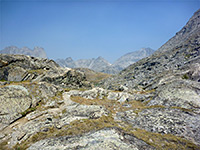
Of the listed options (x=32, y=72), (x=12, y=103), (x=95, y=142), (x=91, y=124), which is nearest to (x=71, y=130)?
(x=91, y=124)

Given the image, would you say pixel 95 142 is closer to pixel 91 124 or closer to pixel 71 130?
pixel 71 130

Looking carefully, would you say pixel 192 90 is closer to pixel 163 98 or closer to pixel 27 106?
pixel 163 98

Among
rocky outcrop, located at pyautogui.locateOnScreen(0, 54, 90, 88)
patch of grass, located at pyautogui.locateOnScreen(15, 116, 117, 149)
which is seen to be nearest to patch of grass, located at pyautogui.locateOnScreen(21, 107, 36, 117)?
patch of grass, located at pyautogui.locateOnScreen(15, 116, 117, 149)

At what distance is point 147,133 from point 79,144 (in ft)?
38.0

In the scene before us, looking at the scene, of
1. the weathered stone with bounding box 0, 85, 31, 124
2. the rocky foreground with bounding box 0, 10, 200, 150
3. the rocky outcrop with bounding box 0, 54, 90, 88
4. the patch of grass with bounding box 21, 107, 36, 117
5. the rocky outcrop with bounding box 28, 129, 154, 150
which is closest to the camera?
the rocky outcrop with bounding box 28, 129, 154, 150

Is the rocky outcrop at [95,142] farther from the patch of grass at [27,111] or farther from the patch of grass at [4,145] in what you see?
the patch of grass at [27,111]

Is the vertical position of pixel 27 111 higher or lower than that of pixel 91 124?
higher

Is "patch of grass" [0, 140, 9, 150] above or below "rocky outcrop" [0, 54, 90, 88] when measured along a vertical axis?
below

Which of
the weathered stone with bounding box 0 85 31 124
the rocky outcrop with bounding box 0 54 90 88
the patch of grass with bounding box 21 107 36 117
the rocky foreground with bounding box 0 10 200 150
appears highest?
the rocky outcrop with bounding box 0 54 90 88

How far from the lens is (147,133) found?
761 inches

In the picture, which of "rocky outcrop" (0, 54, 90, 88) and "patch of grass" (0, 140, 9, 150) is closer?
"patch of grass" (0, 140, 9, 150)

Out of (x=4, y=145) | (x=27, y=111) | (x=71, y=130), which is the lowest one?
(x=71, y=130)

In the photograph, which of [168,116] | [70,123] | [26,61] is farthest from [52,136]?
[26,61]

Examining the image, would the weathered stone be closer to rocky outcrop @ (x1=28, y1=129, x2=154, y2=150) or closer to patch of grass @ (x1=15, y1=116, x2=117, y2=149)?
patch of grass @ (x1=15, y1=116, x2=117, y2=149)
